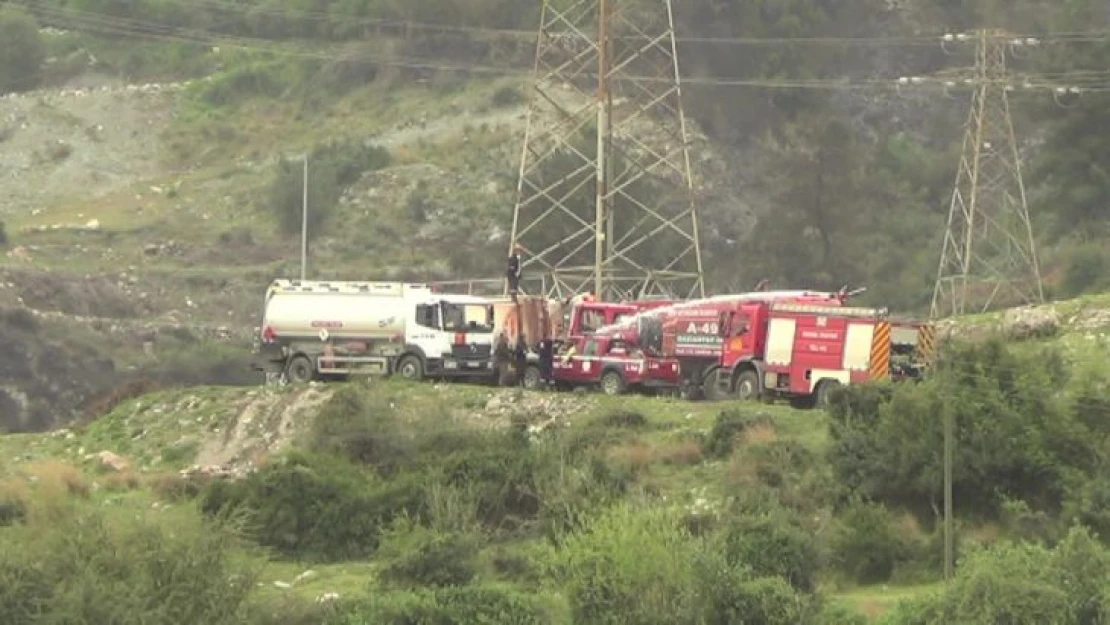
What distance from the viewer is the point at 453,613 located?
37.4 m

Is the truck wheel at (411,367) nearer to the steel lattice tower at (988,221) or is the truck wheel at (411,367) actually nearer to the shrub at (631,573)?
the steel lattice tower at (988,221)

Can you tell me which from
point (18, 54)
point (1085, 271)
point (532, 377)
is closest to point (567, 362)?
point (532, 377)

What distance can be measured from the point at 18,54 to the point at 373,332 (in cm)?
7231

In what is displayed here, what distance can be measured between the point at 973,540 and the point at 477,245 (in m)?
55.2

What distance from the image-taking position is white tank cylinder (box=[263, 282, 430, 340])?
58.1 meters

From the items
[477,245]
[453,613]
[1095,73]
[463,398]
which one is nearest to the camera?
[453,613]

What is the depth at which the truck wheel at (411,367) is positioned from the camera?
2264 inches

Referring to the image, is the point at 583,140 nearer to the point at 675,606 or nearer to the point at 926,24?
the point at 926,24

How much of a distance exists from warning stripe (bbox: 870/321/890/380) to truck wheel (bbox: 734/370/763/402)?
3.31 meters

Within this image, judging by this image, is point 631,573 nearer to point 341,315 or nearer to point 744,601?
point 744,601

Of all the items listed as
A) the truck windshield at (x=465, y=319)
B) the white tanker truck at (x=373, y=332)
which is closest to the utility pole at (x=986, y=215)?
the truck windshield at (x=465, y=319)

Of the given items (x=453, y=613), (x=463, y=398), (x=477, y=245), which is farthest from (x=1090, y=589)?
(x=477, y=245)

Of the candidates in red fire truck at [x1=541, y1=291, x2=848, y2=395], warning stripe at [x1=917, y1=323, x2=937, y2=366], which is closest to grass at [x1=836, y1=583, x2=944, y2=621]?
warning stripe at [x1=917, y1=323, x2=937, y2=366]

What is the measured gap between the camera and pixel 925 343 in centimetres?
4981
